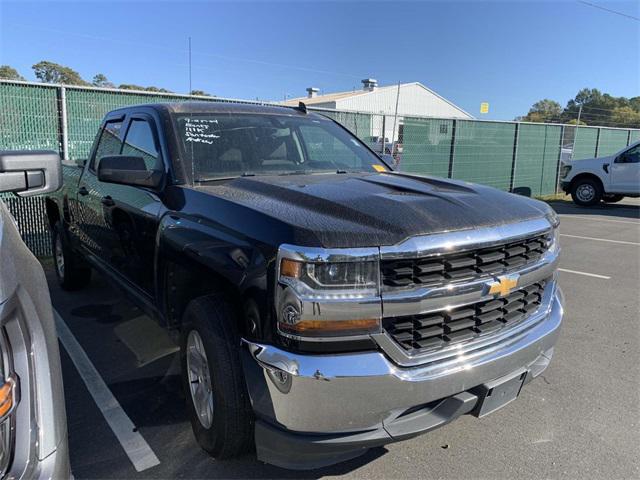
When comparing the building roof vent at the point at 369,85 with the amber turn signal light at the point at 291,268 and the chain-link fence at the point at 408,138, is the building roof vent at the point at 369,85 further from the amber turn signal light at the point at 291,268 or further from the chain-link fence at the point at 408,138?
the amber turn signal light at the point at 291,268

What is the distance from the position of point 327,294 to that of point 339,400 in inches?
16.5

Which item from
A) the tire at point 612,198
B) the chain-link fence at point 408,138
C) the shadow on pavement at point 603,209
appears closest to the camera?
the chain-link fence at point 408,138

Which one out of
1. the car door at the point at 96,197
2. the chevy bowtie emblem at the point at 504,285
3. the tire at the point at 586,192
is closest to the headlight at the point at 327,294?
the chevy bowtie emblem at the point at 504,285

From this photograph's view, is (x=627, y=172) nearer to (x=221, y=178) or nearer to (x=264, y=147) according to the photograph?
(x=264, y=147)

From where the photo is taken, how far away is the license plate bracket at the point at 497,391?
2.30m

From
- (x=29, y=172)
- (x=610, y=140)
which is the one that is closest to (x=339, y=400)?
(x=29, y=172)

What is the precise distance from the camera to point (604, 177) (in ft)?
46.3

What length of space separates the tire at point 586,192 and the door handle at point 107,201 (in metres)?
14.1

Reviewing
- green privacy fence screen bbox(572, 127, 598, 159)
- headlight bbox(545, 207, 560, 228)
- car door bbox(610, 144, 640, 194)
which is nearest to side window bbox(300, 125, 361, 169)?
headlight bbox(545, 207, 560, 228)

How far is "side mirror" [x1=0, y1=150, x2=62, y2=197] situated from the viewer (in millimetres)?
1926

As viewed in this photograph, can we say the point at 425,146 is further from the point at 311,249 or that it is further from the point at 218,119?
the point at 311,249

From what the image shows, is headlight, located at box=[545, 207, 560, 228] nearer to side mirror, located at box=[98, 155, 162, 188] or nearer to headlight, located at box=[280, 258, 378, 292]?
headlight, located at box=[280, 258, 378, 292]

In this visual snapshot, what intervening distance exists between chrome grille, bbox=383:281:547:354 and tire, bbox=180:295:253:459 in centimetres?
76

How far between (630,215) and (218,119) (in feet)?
41.9
